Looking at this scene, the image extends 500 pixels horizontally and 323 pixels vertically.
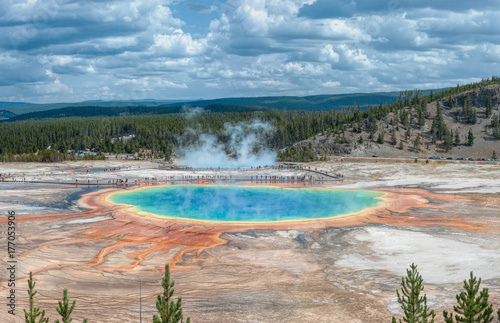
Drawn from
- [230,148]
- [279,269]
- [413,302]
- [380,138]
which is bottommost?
[279,269]

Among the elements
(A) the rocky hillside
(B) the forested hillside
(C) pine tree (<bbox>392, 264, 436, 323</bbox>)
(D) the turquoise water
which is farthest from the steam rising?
(C) pine tree (<bbox>392, 264, 436, 323</bbox>)

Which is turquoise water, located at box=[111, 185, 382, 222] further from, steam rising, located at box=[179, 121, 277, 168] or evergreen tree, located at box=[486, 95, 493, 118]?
evergreen tree, located at box=[486, 95, 493, 118]

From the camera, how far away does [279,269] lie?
31656 millimetres

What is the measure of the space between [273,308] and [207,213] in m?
27.8

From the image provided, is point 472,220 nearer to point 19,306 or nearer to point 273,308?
point 273,308

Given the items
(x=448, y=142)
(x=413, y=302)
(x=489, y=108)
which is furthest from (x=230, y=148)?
(x=413, y=302)

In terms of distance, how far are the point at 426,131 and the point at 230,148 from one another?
58.6m

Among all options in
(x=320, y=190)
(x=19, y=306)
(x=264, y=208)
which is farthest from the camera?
(x=320, y=190)

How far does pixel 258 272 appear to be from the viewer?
102 ft

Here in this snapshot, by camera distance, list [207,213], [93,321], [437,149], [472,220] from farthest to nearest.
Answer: [437,149]
[207,213]
[472,220]
[93,321]

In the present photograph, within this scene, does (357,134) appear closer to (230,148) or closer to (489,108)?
(230,148)

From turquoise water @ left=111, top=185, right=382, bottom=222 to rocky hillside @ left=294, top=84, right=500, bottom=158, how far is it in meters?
57.8

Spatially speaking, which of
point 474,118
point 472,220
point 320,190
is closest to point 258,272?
point 472,220

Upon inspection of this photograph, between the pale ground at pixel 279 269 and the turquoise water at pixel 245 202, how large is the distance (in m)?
7.46
